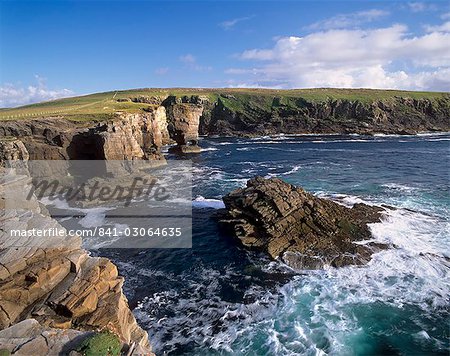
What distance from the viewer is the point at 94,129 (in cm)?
6425

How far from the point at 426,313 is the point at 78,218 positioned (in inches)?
1526

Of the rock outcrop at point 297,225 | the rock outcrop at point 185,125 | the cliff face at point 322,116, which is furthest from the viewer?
the cliff face at point 322,116

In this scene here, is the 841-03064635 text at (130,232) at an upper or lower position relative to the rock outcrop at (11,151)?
lower

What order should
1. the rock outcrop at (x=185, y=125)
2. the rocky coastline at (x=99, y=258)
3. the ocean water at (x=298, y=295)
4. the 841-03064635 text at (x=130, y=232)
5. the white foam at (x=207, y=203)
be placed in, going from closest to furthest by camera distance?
the rocky coastline at (x=99, y=258), the ocean water at (x=298, y=295), the 841-03064635 text at (x=130, y=232), the white foam at (x=207, y=203), the rock outcrop at (x=185, y=125)

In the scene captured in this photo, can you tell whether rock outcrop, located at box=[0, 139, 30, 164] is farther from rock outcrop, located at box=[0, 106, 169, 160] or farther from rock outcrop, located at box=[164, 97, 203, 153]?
rock outcrop, located at box=[164, 97, 203, 153]

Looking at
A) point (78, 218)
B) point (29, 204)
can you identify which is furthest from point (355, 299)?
point (78, 218)

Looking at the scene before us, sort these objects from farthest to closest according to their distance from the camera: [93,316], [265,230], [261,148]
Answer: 1. [261,148]
2. [265,230]
3. [93,316]

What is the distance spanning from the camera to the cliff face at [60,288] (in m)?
16.0

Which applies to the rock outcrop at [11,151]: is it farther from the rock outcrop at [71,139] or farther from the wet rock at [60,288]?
the wet rock at [60,288]

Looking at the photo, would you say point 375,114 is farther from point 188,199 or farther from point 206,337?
point 206,337

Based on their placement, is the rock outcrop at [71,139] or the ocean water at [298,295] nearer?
the ocean water at [298,295]

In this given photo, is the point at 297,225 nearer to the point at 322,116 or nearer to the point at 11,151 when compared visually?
the point at 11,151

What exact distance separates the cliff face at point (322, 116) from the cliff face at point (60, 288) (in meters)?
119

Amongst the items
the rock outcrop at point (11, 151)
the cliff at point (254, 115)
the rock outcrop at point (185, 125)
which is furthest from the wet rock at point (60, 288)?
the rock outcrop at point (185, 125)
